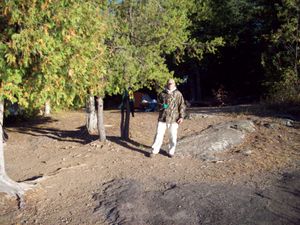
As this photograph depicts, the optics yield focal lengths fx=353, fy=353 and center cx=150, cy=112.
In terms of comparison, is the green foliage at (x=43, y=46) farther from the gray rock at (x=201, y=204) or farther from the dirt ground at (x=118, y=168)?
the gray rock at (x=201, y=204)

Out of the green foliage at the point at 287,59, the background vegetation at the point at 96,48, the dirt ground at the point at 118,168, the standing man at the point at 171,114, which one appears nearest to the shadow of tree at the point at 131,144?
the dirt ground at the point at 118,168

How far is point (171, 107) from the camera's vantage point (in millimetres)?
7723

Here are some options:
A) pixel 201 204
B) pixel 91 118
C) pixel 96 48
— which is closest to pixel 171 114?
pixel 96 48

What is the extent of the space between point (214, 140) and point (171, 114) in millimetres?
1694

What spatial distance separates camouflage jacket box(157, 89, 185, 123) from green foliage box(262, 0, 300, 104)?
6.80 metres

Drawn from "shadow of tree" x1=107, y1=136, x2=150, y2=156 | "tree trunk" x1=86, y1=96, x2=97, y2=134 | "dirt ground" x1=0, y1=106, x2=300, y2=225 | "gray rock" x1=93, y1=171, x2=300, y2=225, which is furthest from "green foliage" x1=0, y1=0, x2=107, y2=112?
"tree trunk" x1=86, y1=96, x2=97, y2=134

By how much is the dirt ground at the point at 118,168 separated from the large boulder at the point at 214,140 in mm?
239

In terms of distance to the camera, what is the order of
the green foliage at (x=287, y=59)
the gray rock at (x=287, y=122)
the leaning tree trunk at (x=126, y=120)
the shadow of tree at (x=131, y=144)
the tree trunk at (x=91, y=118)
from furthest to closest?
the green foliage at (x=287, y=59) < the tree trunk at (x=91, y=118) < the gray rock at (x=287, y=122) < the leaning tree trunk at (x=126, y=120) < the shadow of tree at (x=131, y=144)

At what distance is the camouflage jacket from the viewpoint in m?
7.70

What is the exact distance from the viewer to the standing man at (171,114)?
25.3 feet

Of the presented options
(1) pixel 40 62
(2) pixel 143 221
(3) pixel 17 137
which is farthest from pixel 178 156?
(3) pixel 17 137

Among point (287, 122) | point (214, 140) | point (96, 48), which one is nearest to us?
point (96, 48)

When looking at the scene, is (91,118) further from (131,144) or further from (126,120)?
(131,144)

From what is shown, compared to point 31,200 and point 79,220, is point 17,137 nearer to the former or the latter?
point 31,200
